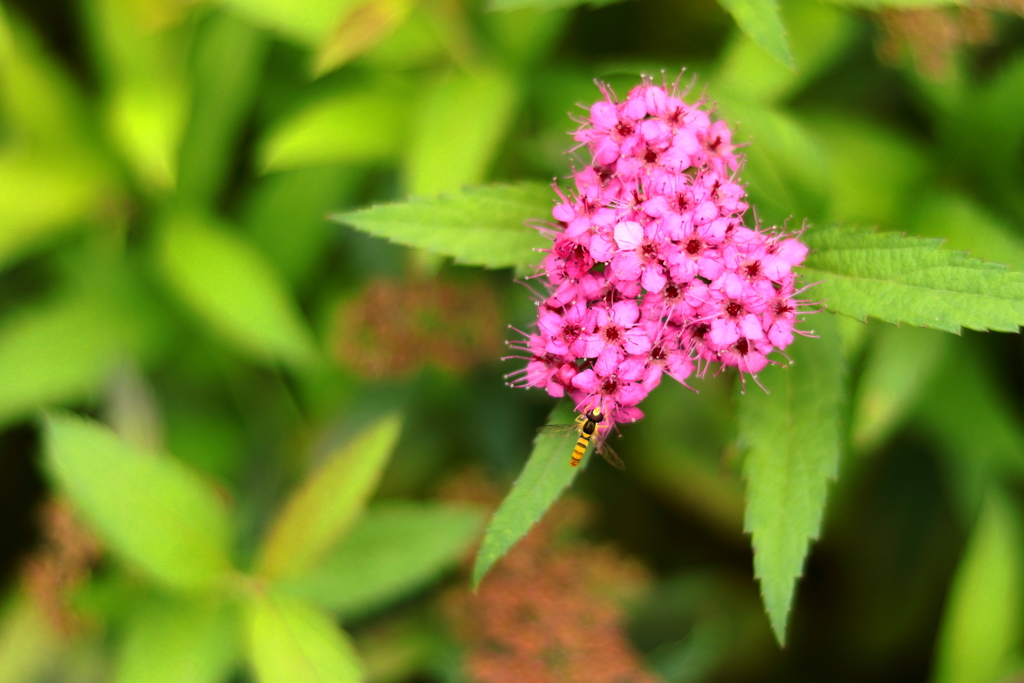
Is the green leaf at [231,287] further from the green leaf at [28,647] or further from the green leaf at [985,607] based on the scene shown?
the green leaf at [985,607]

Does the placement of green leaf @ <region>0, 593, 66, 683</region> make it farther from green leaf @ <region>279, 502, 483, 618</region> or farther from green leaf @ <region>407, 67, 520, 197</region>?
green leaf @ <region>407, 67, 520, 197</region>

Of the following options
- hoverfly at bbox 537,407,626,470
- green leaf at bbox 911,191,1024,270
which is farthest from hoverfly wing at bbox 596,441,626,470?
green leaf at bbox 911,191,1024,270

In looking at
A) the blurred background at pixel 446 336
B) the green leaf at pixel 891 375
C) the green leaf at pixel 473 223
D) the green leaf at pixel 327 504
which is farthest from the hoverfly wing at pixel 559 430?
the green leaf at pixel 891 375

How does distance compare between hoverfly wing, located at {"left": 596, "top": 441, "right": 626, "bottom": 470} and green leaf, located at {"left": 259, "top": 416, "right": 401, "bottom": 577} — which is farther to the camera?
green leaf, located at {"left": 259, "top": 416, "right": 401, "bottom": 577}

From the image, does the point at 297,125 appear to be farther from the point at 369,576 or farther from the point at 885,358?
the point at 885,358

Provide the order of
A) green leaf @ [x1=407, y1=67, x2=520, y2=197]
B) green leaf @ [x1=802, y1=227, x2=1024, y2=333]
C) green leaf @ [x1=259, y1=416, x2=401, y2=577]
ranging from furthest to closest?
green leaf @ [x1=407, y1=67, x2=520, y2=197], green leaf @ [x1=259, y1=416, x2=401, y2=577], green leaf @ [x1=802, y1=227, x2=1024, y2=333]

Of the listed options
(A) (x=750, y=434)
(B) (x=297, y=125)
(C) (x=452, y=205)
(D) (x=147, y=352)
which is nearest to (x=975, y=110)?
(A) (x=750, y=434)
